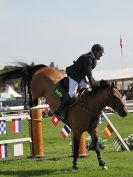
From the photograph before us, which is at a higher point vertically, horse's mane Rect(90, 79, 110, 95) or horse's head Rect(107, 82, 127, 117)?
horse's mane Rect(90, 79, 110, 95)

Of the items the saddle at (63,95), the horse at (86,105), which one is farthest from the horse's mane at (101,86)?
the saddle at (63,95)

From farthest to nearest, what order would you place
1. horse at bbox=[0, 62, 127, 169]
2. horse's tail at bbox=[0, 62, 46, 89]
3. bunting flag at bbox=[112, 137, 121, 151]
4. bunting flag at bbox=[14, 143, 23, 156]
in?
1. bunting flag at bbox=[112, 137, 121, 151]
2. horse's tail at bbox=[0, 62, 46, 89]
3. bunting flag at bbox=[14, 143, 23, 156]
4. horse at bbox=[0, 62, 127, 169]

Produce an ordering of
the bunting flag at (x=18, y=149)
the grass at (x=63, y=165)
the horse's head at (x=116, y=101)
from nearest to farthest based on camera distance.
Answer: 1. the grass at (x=63, y=165)
2. the horse's head at (x=116, y=101)
3. the bunting flag at (x=18, y=149)

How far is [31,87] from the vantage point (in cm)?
1230

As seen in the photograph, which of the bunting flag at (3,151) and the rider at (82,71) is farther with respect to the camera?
the bunting flag at (3,151)

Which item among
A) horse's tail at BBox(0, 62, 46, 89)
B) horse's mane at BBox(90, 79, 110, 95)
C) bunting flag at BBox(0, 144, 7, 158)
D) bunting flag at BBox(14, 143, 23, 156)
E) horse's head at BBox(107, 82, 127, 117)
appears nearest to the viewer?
horse's head at BBox(107, 82, 127, 117)

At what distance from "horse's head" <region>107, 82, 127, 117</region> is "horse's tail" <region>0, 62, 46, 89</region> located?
2.81 metres

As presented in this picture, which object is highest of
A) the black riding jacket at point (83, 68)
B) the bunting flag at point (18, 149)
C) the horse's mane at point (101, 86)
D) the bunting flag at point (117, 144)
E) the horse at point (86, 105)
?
the black riding jacket at point (83, 68)

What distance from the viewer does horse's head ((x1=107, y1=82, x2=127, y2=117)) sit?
10.2m

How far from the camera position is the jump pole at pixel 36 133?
41.9ft

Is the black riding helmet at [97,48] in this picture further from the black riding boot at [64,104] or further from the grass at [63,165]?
the grass at [63,165]

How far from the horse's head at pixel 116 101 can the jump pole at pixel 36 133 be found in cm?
297

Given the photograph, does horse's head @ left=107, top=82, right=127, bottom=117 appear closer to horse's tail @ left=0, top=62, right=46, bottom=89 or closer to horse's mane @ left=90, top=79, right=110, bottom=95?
horse's mane @ left=90, top=79, right=110, bottom=95

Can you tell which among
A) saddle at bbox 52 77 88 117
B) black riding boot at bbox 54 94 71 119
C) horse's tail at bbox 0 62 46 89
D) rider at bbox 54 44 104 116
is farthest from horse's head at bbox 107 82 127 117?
horse's tail at bbox 0 62 46 89
